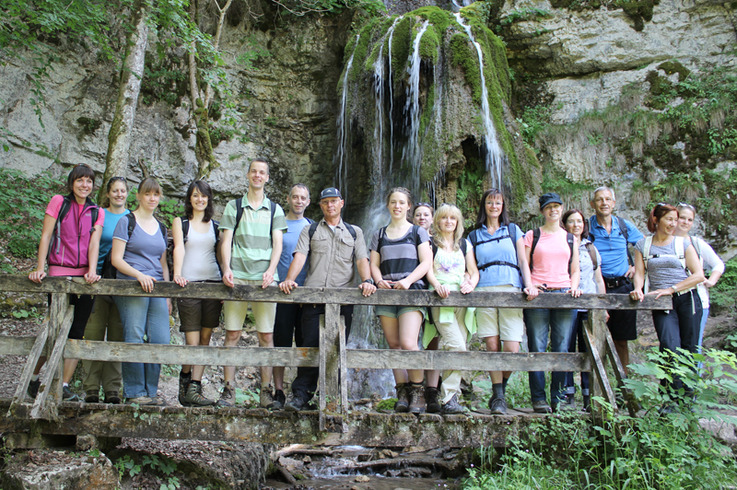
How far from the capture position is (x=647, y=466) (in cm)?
382

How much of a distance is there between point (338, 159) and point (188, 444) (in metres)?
8.91

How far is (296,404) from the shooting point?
425cm

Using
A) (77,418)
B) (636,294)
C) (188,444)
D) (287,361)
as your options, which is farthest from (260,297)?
(636,294)

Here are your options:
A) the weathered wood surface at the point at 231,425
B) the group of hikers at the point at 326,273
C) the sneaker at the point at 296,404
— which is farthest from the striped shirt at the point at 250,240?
the weathered wood surface at the point at 231,425

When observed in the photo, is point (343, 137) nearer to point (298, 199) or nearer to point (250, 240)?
point (298, 199)

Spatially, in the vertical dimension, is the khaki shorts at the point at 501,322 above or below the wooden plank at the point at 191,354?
above

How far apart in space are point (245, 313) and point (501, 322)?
223cm

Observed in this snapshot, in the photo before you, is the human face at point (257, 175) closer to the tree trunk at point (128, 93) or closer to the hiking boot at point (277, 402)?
the hiking boot at point (277, 402)

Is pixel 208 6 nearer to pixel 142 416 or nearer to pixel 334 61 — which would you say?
pixel 334 61

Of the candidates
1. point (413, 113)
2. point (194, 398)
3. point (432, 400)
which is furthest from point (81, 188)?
point (413, 113)

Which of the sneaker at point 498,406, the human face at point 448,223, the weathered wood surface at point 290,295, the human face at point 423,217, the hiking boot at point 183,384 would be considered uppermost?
the human face at point 423,217

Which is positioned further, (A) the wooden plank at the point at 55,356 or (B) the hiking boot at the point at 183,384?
(B) the hiking boot at the point at 183,384

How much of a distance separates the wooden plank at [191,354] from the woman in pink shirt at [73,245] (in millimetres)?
334

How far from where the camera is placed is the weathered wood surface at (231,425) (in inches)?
159
